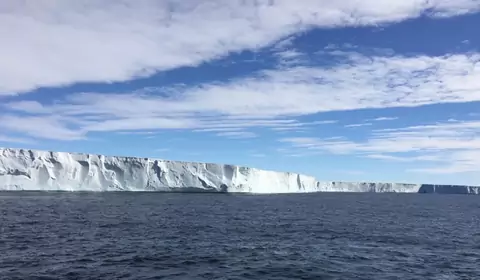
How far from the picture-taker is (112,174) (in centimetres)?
6638

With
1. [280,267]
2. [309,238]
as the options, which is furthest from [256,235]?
[280,267]

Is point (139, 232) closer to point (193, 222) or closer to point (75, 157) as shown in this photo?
point (193, 222)

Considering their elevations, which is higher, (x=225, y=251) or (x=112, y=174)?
(x=112, y=174)

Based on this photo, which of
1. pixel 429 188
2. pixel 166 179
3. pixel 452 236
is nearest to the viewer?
pixel 452 236

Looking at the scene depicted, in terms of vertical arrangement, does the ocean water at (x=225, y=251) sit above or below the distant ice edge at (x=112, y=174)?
below

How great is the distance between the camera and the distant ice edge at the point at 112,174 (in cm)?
6022

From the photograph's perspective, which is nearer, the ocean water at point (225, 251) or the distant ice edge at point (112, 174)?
the ocean water at point (225, 251)

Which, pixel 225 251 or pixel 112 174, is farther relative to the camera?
pixel 112 174

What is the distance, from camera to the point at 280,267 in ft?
48.5

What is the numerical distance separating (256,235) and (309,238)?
9.25ft

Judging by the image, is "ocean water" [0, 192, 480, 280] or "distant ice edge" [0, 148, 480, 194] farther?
"distant ice edge" [0, 148, 480, 194]

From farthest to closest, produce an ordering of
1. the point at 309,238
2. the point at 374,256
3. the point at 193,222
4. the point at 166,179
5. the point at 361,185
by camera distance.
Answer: the point at 361,185 < the point at 166,179 < the point at 193,222 < the point at 309,238 < the point at 374,256

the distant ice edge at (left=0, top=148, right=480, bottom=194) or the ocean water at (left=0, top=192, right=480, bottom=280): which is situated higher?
→ the distant ice edge at (left=0, top=148, right=480, bottom=194)

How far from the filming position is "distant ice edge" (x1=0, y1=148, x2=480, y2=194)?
60.2 metres
